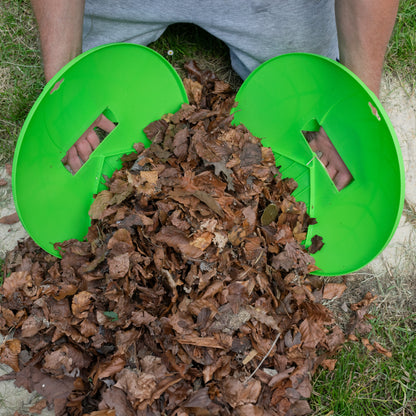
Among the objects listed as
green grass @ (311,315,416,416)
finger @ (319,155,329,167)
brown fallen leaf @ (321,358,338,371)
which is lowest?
green grass @ (311,315,416,416)


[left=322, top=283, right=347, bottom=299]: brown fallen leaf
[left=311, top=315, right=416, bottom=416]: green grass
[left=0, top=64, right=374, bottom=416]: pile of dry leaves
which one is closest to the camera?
[left=0, top=64, right=374, bottom=416]: pile of dry leaves

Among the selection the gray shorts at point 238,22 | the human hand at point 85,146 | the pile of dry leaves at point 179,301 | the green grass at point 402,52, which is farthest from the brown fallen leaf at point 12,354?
the green grass at point 402,52

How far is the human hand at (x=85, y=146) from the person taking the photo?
1.55 m

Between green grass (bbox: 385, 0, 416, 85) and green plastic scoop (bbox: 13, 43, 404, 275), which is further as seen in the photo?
green grass (bbox: 385, 0, 416, 85)

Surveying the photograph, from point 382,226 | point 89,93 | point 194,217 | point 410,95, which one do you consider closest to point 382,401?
point 382,226

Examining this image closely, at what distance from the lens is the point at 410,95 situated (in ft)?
6.39

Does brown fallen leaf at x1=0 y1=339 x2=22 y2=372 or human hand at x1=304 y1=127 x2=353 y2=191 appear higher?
human hand at x1=304 y1=127 x2=353 y2=191

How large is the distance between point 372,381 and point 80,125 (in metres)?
1.37

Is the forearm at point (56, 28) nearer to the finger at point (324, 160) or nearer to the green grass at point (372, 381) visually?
the finger at point (324, 160)

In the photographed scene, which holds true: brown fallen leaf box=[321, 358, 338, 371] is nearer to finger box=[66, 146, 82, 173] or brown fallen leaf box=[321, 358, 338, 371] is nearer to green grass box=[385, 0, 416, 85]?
finger box=[66, 146, 82, 173]

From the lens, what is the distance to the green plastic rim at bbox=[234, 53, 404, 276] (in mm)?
1348

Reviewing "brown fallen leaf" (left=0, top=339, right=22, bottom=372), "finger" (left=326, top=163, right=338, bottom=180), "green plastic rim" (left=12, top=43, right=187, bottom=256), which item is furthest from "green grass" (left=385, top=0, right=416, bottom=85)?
"brown fallen leaf" (left=0, top=339, right=22, bottom=372)

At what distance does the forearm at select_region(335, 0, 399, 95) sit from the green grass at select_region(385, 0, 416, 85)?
613mm

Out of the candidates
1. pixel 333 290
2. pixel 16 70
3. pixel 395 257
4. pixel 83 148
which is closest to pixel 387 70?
pixel 395 257
